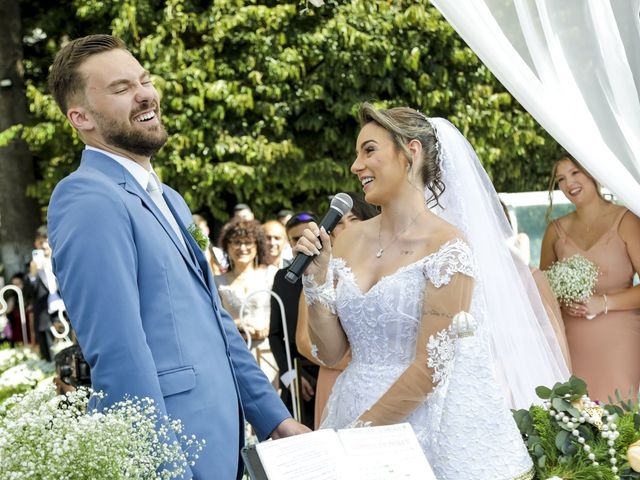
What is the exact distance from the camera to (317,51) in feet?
42.2

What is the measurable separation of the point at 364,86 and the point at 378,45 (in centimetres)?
72

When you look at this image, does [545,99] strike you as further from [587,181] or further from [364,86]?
[364,86]

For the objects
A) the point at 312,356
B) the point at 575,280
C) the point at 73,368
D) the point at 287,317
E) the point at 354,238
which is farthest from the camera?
the point at 287,317

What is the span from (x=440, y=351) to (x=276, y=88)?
32.2ft

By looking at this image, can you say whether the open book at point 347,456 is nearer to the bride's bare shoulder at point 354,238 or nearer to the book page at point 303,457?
the book page at point 303,457

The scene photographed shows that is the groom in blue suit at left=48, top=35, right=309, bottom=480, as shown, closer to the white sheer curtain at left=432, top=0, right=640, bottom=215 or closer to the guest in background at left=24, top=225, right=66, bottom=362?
the white sheer curtain at left=432, top=0, right=640, bottom=215

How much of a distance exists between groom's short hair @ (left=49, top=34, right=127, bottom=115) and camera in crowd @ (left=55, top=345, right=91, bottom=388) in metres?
2.07

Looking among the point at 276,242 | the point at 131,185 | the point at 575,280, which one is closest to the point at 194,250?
the point at 131,185

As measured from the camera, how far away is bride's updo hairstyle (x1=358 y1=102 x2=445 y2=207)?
3.57 meters

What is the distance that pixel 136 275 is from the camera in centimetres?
287

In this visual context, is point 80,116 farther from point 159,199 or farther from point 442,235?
point 442,235

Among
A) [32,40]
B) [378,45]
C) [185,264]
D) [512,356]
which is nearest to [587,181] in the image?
[512,356]

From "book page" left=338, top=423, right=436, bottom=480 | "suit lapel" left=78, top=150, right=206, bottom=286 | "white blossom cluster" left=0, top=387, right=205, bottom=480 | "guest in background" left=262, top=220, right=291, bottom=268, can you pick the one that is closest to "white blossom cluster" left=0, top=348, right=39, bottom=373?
"guest in background" left=262, top=220, right=291, bottom=268

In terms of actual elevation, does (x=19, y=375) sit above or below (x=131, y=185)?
below
